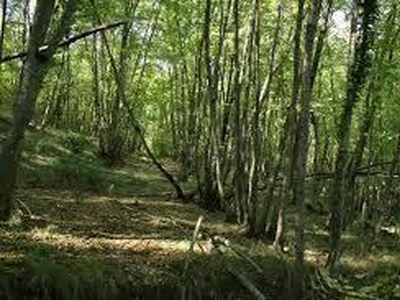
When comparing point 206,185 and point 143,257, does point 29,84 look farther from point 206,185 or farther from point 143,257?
point 206,185

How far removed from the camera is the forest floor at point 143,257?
9.70m

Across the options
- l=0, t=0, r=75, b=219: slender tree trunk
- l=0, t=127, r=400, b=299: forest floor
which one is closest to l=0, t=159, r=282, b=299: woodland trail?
l=0, t=127, r=400, b=299: forest floor

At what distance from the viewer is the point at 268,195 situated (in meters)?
15.9

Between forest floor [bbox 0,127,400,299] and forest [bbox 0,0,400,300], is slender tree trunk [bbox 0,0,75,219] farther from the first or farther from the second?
forest floor [bbox 0,127,400,299]

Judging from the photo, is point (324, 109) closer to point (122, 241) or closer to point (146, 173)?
point (146, 173)

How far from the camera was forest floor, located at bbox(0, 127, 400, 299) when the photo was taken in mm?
9703

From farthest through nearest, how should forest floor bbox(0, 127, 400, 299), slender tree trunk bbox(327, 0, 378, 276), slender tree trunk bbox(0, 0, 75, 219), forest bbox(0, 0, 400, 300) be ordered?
slender tree trunk bbox(327, 0, 378, 276) < slender tree trunk bbox(0, 0, 75, 219) < forest bbox(0, 0, 400, 300) < forest floor bbox(0, 127, 400, 299)

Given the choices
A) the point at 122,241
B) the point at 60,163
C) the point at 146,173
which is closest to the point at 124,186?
the point at 60,163

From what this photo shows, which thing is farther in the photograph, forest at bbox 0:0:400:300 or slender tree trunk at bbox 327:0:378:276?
slender tree trunk at bbox 327:0:378:276

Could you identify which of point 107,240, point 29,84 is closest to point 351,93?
point 107,240

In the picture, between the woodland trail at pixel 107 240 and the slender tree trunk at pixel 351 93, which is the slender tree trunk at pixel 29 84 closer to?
the woodland trail at pixel 107 240

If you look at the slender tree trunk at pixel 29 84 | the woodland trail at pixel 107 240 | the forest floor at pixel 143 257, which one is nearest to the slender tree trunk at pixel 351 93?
the forest floor at pixel 143 257

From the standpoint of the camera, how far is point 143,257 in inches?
460

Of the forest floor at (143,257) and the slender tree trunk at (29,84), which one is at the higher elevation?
the slender tree trunk at (29,84)
